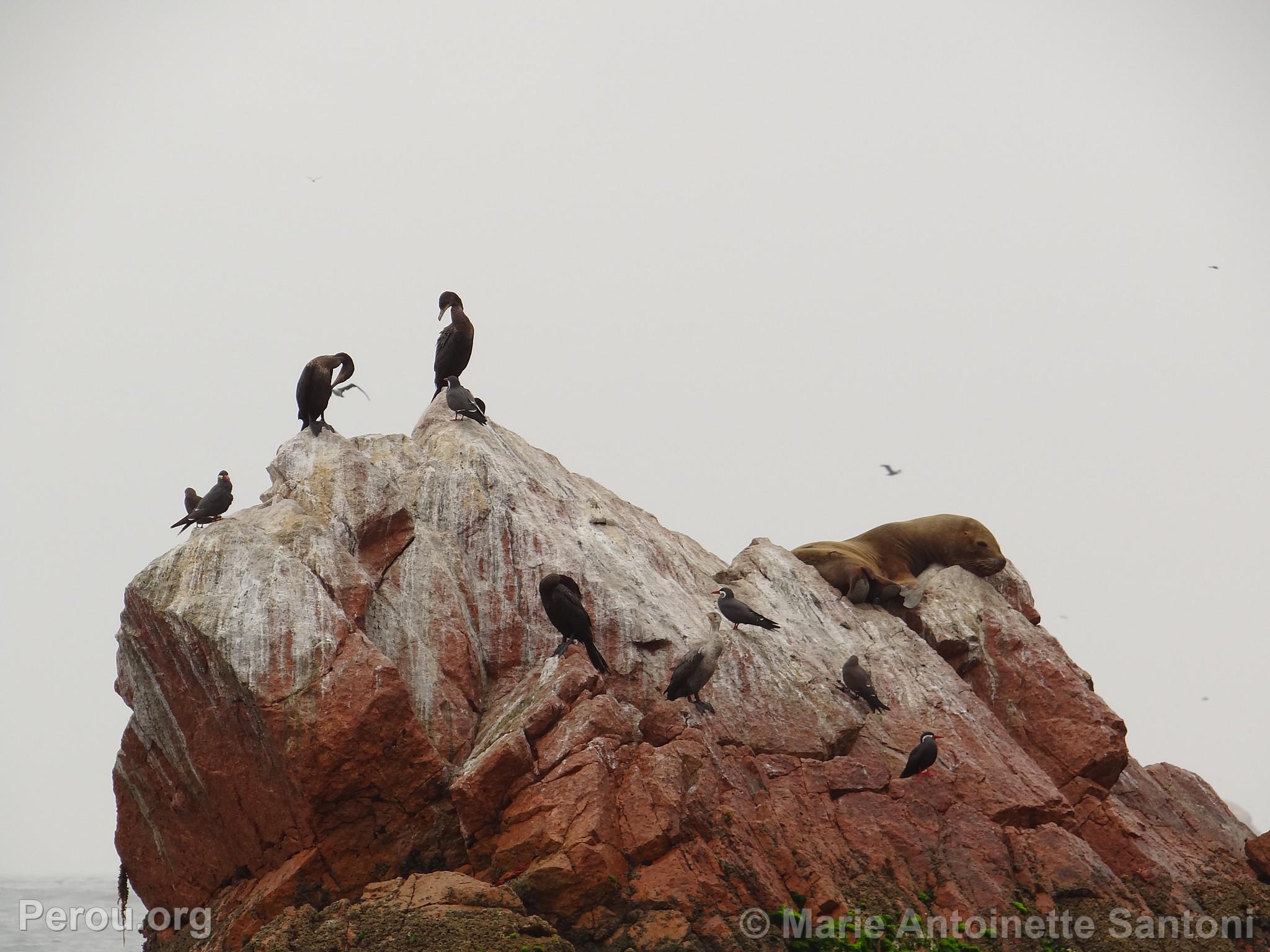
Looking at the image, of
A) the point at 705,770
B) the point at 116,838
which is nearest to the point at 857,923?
the point at 705,770

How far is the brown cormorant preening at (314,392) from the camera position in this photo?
1641cm

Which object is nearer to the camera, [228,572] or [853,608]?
[228,572]

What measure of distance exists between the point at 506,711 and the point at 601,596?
2152 millimetres

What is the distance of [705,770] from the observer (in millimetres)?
13109

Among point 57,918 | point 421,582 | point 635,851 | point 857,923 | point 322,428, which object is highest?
point 322,428

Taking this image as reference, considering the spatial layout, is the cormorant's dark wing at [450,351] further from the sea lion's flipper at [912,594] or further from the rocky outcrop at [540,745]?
the sea lion's flipper at [912,594]

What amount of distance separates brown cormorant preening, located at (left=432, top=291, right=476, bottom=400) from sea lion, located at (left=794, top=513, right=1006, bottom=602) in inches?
254

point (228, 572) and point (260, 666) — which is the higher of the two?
point (228, 572)

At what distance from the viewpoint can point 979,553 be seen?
787 inches

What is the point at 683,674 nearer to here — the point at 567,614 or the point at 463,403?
the point at 567,614

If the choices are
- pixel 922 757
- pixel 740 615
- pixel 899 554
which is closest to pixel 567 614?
pixel 740 615

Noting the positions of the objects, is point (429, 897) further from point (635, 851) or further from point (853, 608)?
point (853, 608)

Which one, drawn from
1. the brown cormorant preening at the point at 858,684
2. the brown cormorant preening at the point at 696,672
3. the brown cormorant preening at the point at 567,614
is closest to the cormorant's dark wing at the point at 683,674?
the brown cormorant preening at the point at 696,672

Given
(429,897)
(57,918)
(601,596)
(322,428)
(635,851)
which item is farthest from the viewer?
(57,918)
